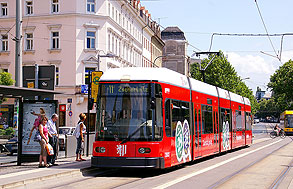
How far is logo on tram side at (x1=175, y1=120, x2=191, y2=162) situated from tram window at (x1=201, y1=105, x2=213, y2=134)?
7.59 feet

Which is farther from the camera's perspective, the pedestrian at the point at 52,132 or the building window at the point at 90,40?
the building window at the point at 90,40

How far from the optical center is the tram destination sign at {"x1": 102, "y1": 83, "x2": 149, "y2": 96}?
46.8 ft

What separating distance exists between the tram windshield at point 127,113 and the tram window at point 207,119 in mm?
5329

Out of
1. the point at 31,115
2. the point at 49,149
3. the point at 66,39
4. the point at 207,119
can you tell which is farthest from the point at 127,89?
the point at 66,39

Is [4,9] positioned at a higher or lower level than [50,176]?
higher

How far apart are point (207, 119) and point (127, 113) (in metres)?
6.66

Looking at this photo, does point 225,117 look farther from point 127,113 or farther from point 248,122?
point 127,113

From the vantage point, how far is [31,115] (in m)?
17.3

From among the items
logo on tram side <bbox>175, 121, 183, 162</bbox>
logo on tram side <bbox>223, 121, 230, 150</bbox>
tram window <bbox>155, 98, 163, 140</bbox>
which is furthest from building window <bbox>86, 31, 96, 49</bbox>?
tram window <bbox>155, 98, 163, 140</bbox>

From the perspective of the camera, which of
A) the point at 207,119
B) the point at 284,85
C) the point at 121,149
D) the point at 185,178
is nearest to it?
the point at 185,178

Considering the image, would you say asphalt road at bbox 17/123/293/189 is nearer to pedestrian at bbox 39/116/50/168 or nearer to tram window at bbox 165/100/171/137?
tram window at bbox 165/100/171/137

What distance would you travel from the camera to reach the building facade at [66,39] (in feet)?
159

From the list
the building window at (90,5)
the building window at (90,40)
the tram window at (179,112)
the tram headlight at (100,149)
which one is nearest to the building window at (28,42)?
the building window at (90,40)

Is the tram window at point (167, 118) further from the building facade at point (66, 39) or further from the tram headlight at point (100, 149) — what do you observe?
the building facade at point (66, 39)
